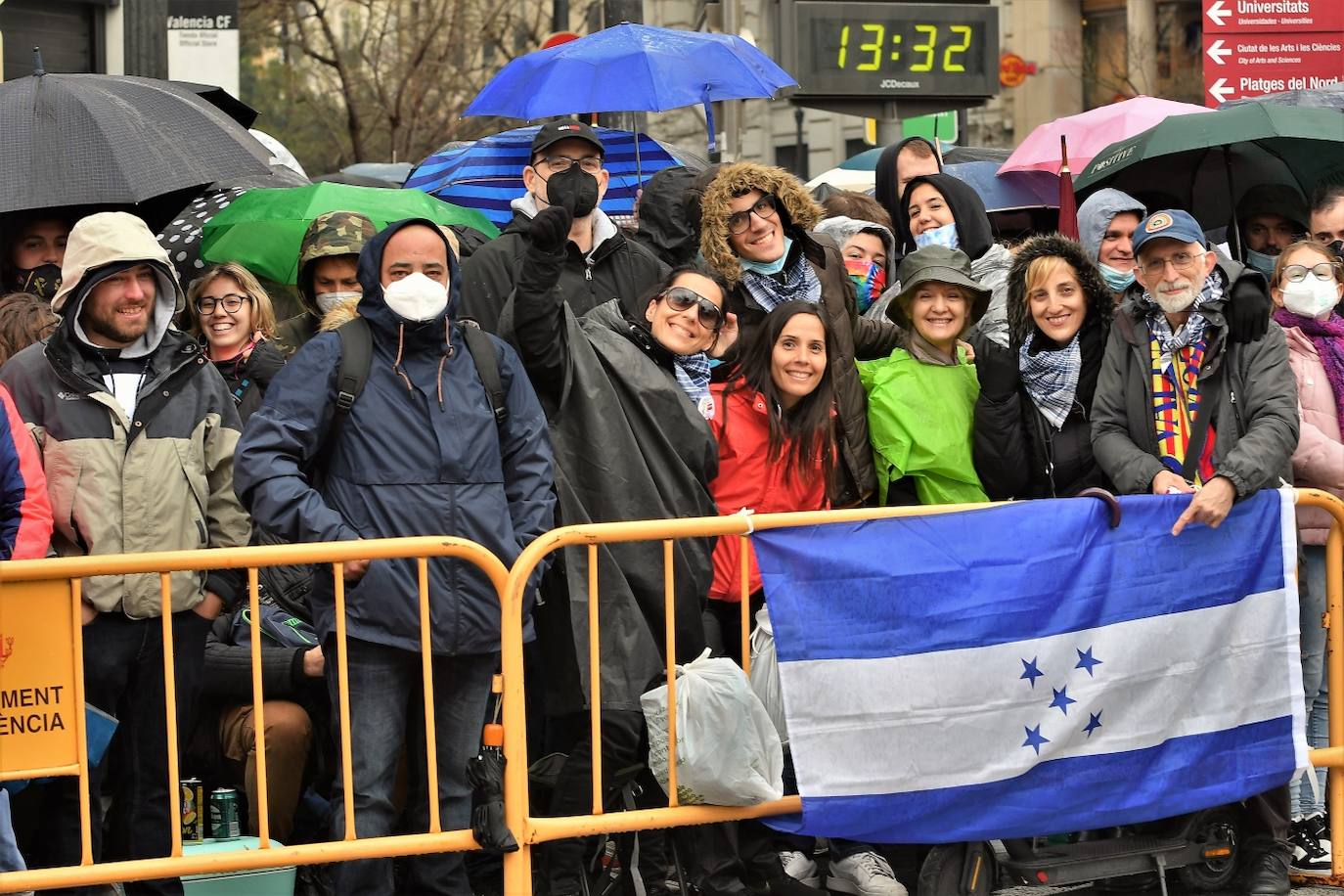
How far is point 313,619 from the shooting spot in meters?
6.24

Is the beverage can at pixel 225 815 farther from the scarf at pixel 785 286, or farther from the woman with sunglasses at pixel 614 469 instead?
the scarf at pixel 785 286

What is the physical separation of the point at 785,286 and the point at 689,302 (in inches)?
27.8

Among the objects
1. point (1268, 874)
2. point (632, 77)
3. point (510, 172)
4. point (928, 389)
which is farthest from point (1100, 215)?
point (510, 172)

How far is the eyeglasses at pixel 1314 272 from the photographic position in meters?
7.41

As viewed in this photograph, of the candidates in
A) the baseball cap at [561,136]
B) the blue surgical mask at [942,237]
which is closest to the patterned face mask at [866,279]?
the blue surgical mask at [942,237]

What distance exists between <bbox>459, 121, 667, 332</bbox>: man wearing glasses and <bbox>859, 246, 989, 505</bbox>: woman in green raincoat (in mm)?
989

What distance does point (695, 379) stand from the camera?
22.8 feet

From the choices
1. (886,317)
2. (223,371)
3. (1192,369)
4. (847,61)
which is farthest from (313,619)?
(847,61)

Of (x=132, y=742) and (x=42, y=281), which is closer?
(x=132, y=742)

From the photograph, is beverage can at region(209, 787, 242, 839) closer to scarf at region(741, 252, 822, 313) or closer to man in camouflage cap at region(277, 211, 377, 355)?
man in camouflage cap at region(277, 211, 377, 355)

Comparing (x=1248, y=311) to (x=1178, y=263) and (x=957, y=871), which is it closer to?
(x=1178, y=263)

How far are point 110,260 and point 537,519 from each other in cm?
158

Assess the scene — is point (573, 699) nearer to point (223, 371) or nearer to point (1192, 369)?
point (223, 371)

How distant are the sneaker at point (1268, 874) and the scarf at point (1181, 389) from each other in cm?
133
